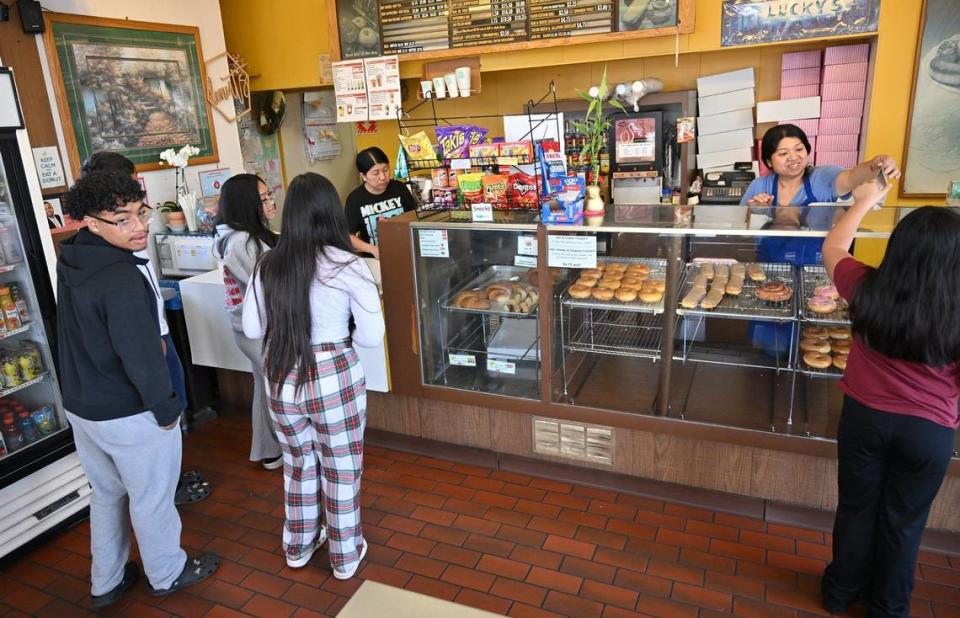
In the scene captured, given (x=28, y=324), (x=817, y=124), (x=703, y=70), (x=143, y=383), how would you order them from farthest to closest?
(x=703, y=70) → (x=817, y=124) → (x=28, y=324) → (x=143, y=383)

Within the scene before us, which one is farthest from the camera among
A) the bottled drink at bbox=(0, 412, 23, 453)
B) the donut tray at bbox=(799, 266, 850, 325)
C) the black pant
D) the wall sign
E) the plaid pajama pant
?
the wall sign

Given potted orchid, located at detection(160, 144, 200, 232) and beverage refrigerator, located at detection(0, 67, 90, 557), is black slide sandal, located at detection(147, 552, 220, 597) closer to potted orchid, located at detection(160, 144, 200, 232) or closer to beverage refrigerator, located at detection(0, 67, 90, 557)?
beverage refrigerator, located at detection(0, 67, 90, 557)

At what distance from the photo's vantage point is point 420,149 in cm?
340

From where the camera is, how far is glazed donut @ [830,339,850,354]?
2971mm

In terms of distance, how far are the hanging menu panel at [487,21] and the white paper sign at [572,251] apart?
2.26 m

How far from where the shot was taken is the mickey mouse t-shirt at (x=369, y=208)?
4.36 m

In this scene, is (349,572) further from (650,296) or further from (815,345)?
(815,345)

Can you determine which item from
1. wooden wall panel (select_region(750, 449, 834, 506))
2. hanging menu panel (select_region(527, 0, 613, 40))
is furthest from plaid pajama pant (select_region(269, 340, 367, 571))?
hanging menu panel (select_region(527, 0, 613, 40))

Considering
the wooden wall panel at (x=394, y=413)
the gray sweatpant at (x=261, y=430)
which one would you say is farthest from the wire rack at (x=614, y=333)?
the gray sweatpant at (x=261, y=430)

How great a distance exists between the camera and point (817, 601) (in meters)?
2.54

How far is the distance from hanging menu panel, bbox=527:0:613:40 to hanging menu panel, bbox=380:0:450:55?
687 millimetres

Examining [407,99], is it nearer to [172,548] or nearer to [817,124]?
[817,124]

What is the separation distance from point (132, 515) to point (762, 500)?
275 cm

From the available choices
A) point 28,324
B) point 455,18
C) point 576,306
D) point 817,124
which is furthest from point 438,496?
point 817,124
